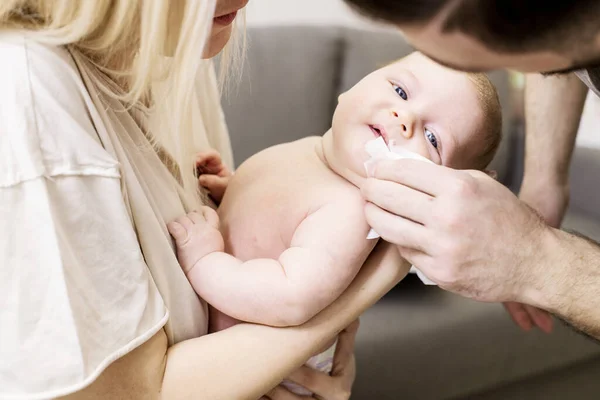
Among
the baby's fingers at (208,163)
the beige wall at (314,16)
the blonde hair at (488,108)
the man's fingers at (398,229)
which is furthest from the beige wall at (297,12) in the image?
the man's fingers at (398,229)

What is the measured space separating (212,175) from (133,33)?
0.42 m

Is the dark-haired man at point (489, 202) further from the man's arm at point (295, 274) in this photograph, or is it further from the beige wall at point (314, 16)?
the beige wall at point (314, 16)

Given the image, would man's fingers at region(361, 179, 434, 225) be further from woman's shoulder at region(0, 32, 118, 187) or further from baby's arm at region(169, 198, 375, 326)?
woman's shoulder at region(0, 32, 118, 187)

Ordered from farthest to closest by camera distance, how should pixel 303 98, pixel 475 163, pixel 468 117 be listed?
1. pixel 303 98
2. pixel 475 163
3. pixel 468 117

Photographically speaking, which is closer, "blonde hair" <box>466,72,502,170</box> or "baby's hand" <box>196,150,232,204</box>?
"blonde hair" <box>466,72,502,170</box>

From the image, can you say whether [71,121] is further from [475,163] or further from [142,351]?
[475,163]

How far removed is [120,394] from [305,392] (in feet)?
1.19

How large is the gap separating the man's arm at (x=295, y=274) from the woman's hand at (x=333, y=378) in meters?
0.19

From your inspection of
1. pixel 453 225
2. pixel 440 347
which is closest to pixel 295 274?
pixel 453 225

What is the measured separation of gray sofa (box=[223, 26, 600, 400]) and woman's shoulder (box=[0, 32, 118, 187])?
41.8 inches

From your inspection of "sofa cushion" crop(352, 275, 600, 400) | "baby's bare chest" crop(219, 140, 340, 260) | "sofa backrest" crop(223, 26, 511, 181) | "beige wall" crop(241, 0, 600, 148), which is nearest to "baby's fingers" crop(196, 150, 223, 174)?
"baby's bare chest" crop(219, 140, 340, 260)

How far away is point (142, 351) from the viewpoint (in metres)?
0.73

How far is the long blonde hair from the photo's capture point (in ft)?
2.23

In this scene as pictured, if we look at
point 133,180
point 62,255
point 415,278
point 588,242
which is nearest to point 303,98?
point 415,278
